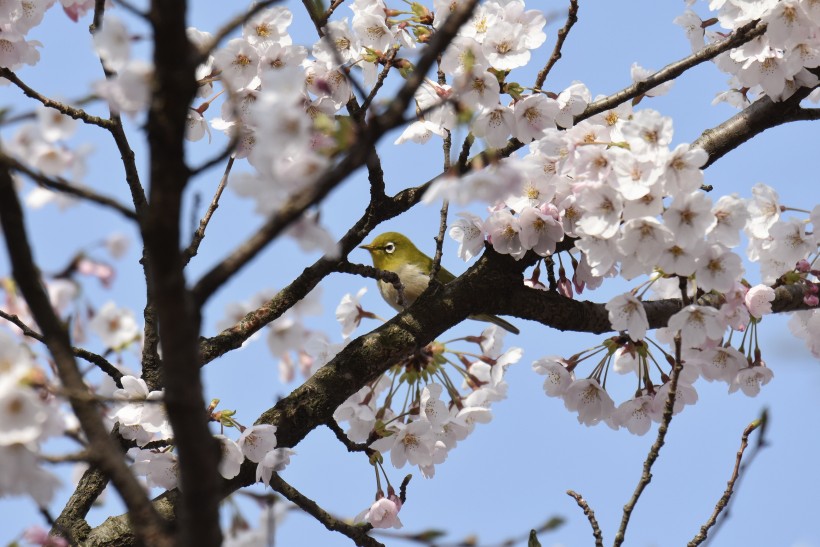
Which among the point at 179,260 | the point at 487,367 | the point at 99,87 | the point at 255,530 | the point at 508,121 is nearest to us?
the point at 179,260

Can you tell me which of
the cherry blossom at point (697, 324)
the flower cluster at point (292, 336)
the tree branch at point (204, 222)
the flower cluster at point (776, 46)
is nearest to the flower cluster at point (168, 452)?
the flower cluster at point (292, 336)

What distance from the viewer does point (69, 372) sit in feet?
6.68

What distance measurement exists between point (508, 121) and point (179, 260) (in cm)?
233

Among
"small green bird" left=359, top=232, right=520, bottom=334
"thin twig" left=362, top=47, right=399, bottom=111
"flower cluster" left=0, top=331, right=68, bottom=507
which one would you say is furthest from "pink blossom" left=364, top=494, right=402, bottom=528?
"small green bird" left=359, top=232, right=520, bottom=334

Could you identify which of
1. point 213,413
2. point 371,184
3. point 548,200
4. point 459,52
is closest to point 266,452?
point 213,413

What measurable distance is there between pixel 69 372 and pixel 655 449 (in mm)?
1913

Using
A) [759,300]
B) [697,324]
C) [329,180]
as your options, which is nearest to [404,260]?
[759,300]

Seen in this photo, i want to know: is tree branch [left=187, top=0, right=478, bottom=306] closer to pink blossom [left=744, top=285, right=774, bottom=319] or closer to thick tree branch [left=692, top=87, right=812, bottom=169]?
pink blossom [left=744, top=285, right=774, bottom=319]

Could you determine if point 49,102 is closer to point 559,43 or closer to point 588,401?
point 559,43

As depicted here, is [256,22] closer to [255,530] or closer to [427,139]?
[427,139]

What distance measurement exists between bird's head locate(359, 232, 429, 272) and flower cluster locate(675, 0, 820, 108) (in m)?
3.18

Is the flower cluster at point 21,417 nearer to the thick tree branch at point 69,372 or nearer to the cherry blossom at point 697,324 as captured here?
the thick tree branch at point 69,372

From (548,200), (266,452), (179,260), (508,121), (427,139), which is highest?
(427,139)

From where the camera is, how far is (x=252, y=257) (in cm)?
162
